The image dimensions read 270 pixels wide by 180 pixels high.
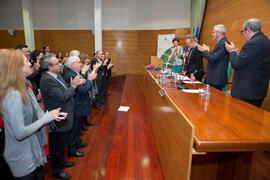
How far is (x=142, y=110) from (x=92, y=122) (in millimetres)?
1105

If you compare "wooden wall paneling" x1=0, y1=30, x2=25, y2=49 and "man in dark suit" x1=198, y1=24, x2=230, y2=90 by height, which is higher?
"wooden wall paneling" x1=0, y1=30, x2=25, y2=49

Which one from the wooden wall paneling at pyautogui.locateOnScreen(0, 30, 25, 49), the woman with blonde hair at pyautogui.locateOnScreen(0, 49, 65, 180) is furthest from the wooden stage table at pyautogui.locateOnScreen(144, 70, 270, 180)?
the wooden wall paneling at pyautogui.locateOnScreen(0, 30, 25, 49)

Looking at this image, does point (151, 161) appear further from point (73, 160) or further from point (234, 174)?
point (73, 160)

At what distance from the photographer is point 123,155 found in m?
2.24

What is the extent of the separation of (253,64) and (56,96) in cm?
209

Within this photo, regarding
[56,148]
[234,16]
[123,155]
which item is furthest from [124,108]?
[234,16]

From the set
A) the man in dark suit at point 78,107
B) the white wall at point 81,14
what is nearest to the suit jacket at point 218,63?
the man in dark suit at point 78,107

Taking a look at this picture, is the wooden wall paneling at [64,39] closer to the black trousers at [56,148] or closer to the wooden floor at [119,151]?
the wooden floor at [119,151]

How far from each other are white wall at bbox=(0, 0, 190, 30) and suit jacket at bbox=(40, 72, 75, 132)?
23.3 feet

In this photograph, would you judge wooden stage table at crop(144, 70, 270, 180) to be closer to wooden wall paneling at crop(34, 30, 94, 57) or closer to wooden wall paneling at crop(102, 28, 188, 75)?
wooden wall paneling at crop(102, 28, 188, 75)

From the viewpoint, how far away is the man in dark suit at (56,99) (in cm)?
177

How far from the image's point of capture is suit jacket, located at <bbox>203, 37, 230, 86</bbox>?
2.33 m

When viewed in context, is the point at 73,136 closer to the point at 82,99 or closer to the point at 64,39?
the point at 82,99

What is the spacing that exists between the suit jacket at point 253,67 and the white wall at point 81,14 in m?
6.68
